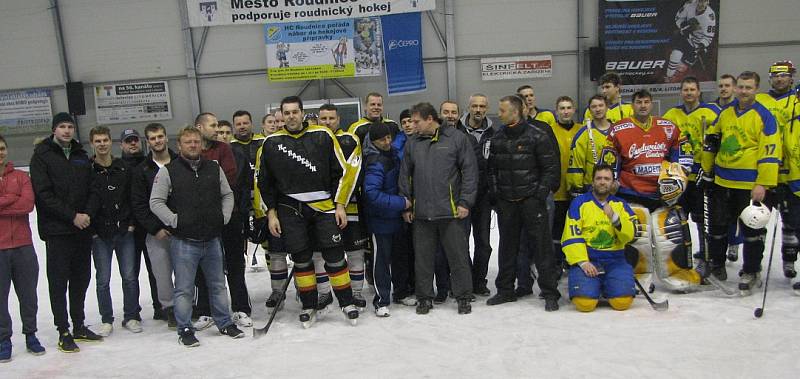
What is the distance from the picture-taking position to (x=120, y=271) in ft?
13.9

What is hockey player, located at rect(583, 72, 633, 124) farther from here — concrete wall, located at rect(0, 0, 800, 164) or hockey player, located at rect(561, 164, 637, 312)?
concrete wall, located at rect(0, 0, 800, 164)

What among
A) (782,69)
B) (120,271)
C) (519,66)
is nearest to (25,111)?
(519,66)

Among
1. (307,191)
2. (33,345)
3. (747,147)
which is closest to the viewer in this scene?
(33,345)

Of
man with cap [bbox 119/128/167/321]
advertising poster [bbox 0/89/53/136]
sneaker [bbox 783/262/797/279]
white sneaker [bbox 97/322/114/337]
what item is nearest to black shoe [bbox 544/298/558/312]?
sneaker [bbox 783/262/797/279]

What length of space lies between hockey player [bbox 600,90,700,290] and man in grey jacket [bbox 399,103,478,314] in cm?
115

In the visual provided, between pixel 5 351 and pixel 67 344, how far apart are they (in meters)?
0.34

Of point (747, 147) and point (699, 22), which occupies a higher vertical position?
point (699, 22)

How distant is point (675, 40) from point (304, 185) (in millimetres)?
10718

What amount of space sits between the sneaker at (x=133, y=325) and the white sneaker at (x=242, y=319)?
26.2 inches

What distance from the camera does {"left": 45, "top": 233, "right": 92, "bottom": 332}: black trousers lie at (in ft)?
12.5

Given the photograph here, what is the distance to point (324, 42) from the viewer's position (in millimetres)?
12328


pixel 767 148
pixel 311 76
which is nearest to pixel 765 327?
pixel 767 148

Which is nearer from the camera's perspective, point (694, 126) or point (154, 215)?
point (154, 215)

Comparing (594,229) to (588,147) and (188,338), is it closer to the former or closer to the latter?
(588,147)
